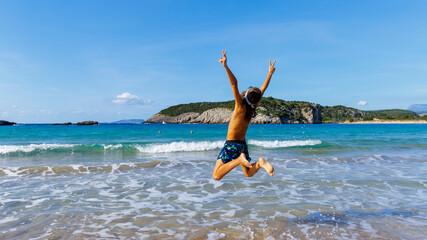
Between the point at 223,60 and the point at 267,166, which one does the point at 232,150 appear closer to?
the point at 267,166

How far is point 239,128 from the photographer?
5617 mm

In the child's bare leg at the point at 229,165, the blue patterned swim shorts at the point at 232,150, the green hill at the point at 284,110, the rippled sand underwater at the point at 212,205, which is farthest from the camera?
the green hill at the point at 284,110

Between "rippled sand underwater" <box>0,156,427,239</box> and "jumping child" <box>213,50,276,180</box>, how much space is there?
4.06ft

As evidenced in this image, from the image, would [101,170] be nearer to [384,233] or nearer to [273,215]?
[273,215]

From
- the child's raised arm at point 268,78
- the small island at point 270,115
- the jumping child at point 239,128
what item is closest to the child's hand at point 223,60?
the jumping child at point 239,128

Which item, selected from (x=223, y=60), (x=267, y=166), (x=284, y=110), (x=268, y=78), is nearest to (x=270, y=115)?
(x=284, y=110)

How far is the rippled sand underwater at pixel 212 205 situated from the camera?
5500mm

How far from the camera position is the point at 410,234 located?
209 inches

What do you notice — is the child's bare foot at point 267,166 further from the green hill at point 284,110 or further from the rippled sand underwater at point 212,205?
the green hill at point 284,110

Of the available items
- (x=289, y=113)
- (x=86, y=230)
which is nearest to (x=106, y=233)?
(x=86, y=230)

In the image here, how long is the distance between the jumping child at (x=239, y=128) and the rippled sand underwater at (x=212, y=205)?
1.24 meters

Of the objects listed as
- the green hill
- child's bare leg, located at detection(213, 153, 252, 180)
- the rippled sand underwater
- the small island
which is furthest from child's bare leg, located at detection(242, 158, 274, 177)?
the green hill

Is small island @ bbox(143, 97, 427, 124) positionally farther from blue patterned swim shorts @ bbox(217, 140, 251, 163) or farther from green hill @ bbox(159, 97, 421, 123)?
blue patterned swim shorts @ bbox(217, 140, 251, 163)

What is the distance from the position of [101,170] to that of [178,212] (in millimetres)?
7261
